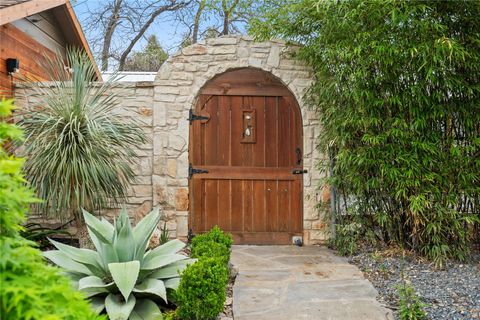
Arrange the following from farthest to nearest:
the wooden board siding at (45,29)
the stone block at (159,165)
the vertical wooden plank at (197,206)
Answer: the wooden board siding at (45,29)
the vertical wooden plank at (197,206)
the stone block at (159,165)

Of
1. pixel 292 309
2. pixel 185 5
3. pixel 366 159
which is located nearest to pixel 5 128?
pixel 292 309

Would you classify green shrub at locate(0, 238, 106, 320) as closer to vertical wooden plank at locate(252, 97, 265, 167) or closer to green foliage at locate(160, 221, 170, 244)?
green foliage at locate(160, 221, 170, 244)

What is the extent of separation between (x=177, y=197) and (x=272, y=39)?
1987 millimetres

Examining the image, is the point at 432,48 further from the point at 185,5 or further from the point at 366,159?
the point at 185,5

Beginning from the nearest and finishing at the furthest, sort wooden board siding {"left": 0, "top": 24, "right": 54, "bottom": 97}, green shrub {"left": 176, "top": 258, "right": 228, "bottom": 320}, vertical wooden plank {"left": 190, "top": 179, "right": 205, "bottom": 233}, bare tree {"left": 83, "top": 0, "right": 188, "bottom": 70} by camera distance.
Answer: green shrub {"left": 176, "top": 258, "right": 228, "bottom": 320}
wooden board siding {"left": 0, "top": 24, "right": 54, "bottom": 97}
vertical wooden plank {"left": 190, "top": 179, "right": 205, "bottom": 233}
bare tree {"left": 83, "top": 0, "right": 188, "bottom": 70}

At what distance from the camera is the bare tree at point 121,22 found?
8.46 m

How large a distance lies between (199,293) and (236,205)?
2258mm

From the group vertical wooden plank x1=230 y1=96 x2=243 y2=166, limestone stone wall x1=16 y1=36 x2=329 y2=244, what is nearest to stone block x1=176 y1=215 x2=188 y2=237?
limestone stone wall x1=16 y1=36 x2=329 y2=244

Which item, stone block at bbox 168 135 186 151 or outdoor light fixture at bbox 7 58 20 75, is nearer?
outdoor light fixture at bbox 7 58 20 75

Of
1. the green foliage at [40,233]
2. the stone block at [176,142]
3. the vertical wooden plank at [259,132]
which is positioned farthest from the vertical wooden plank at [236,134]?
the green foliage at [40,233]

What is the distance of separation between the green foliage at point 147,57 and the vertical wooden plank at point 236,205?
19.5ft

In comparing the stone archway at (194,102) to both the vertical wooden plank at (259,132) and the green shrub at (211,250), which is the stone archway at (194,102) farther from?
the green shrub at (211,250)

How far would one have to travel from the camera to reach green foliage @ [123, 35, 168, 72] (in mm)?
9484

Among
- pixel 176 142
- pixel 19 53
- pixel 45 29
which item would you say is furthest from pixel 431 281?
pixel 45 29
